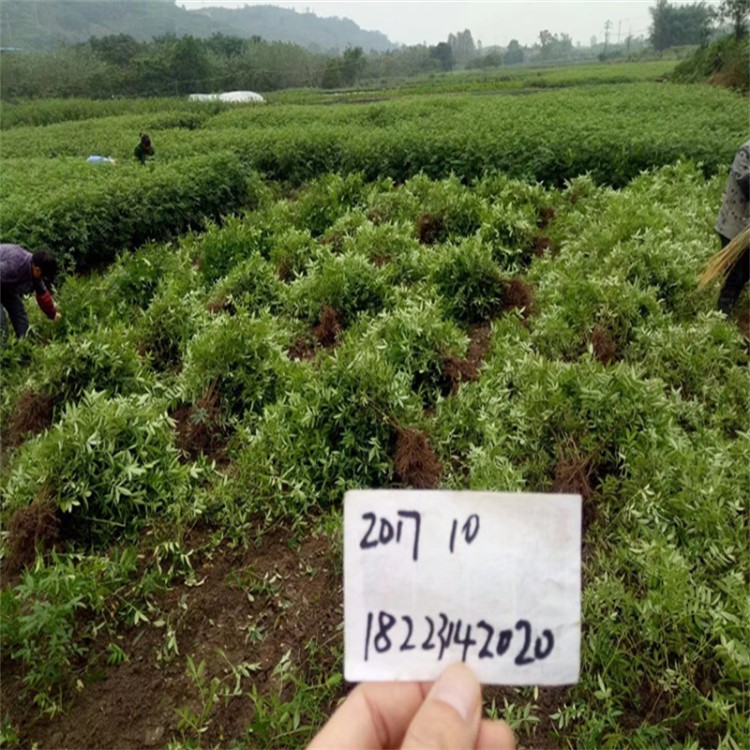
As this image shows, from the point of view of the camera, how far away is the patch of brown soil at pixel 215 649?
233 cm

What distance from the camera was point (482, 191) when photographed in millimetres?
8188

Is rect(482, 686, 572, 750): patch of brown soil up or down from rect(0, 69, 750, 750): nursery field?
down

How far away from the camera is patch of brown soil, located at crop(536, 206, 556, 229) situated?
756 centimetres

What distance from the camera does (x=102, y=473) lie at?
3.25 metres

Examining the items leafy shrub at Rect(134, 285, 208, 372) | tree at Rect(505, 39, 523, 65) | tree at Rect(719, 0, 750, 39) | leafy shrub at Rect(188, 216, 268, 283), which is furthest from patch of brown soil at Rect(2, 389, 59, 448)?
tree at Rect(505, 39, 523, 65)

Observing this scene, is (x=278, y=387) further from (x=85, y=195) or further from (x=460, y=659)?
(x=85, y=195)

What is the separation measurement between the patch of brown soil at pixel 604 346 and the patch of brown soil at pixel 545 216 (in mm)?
3507

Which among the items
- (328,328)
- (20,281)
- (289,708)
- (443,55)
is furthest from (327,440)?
(443,55)

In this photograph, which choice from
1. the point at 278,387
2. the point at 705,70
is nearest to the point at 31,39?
the point at 705,70

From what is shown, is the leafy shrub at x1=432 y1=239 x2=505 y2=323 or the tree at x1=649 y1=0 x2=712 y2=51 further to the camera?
the tree at x1=649 y1=0 x2=712 y2=51

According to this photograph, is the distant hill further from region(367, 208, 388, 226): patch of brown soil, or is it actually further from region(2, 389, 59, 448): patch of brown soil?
region(2, 389, 59, 448): patch of brown soil

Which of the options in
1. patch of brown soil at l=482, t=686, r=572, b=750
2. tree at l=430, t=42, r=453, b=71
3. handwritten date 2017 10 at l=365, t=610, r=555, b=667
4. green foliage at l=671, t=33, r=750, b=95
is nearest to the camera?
handwritten date 2017 10 at l=365, t=610, r=555, b=667

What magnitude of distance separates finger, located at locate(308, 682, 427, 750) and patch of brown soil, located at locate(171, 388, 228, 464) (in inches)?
117

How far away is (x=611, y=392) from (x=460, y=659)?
2.80 meters
